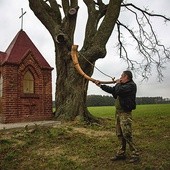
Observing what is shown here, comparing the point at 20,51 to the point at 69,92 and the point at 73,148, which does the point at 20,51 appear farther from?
the point at 73,148

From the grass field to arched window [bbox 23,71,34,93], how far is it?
3030 millimetres

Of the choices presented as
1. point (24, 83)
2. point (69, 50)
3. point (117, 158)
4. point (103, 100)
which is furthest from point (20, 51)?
point (103, 100)

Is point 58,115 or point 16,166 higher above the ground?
point 58,115

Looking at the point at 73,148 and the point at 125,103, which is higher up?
the point at 125,103

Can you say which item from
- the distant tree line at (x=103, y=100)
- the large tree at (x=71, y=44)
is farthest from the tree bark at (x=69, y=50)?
the distant tree line at (x=103, y=100)

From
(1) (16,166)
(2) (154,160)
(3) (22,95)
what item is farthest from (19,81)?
(2) (154,160)

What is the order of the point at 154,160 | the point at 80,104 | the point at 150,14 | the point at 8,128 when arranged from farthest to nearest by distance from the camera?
the point at 150,14, the point at 80,104, the point at 8,128, the point at 154,160

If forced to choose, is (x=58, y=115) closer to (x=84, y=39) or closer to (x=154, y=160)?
(x=84, y=39)

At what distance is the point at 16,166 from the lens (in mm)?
7359

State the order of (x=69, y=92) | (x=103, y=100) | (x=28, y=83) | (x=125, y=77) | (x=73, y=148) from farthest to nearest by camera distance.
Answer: (x=103, y=100), (x=28, y=83), (x=69, y=92), (x=73, y=148), (x=125, y=77)

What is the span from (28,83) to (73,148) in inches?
231

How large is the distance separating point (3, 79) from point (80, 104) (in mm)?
3276

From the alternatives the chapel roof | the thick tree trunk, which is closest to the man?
the thick tree trunk

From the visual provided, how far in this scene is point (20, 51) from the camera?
13.7m
